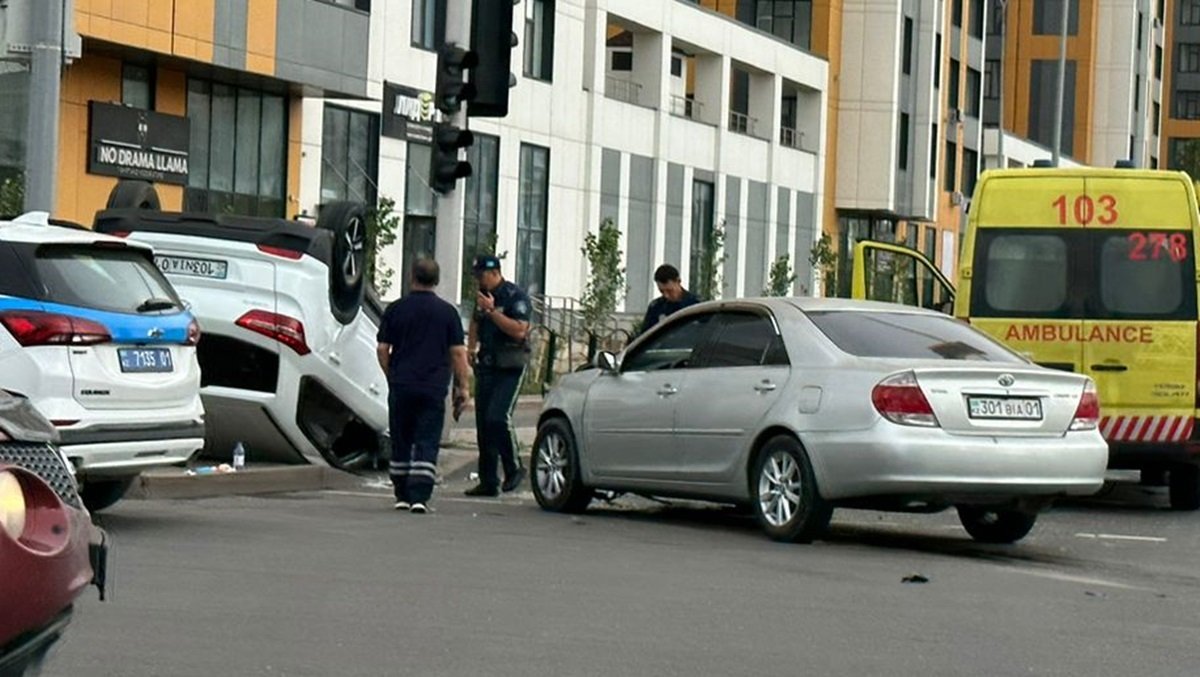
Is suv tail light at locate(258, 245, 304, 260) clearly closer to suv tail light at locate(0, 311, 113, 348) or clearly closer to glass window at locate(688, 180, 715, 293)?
suv tail light at locate(0, 311, 113, 348)

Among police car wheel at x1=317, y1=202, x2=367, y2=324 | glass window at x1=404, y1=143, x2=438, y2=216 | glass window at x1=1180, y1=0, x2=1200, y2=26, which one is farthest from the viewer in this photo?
glass window at x1=1180, y1=0, x2=1200, y2=26

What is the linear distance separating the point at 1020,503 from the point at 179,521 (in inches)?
193

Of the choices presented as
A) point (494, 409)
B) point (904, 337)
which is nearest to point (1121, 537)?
point (904, 337)

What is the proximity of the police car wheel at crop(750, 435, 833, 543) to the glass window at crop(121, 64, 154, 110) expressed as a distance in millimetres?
22547

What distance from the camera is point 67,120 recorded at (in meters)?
33.5

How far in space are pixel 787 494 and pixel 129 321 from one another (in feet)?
12.9

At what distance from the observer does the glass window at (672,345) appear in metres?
15.3

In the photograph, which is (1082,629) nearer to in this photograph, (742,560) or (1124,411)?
(742,560)

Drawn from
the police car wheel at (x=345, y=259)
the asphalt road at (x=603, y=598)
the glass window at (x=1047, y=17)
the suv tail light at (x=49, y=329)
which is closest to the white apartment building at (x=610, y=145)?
the police car wheel at (x=345, y=259)

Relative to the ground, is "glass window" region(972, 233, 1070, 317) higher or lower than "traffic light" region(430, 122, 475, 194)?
lower

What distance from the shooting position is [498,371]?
17.2 meters

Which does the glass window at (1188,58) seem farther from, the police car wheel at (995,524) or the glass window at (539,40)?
the police car wheel at (995,524)

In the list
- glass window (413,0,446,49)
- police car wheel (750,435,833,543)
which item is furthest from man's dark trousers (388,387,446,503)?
glass window (413,0,446,49)

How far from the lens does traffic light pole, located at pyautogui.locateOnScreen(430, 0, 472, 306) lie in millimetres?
19781
